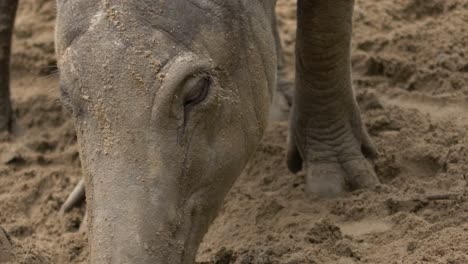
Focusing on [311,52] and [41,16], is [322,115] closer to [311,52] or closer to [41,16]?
[311,52]

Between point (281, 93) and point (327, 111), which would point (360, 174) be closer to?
point (327, 111)

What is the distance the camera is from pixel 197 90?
2514 mm

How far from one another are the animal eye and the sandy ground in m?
0.58

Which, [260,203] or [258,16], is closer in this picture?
[258,16]

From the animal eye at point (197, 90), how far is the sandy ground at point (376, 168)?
0.58 m

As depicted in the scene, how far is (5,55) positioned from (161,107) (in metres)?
2.45

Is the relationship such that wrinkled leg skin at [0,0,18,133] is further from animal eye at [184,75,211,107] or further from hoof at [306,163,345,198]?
animal eye at [184,75,211,107]

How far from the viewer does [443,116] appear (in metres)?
4.08

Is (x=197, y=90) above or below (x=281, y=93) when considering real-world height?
above

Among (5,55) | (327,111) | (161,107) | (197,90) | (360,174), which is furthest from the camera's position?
(5,55)

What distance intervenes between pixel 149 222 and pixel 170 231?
0.09m

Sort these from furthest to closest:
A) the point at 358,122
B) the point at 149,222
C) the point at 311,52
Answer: the point at 358,122
the point at 311,52
the point at 149,222

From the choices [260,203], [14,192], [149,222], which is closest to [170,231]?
[149,222]

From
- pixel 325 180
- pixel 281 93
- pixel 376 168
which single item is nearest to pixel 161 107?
pixel 325 180
